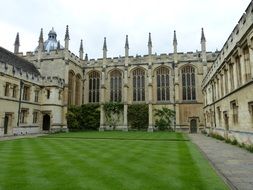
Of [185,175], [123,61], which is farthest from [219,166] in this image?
[123,61]

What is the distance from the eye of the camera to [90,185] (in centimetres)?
527

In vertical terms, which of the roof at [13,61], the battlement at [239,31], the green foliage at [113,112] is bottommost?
the green foliage at [113,112]

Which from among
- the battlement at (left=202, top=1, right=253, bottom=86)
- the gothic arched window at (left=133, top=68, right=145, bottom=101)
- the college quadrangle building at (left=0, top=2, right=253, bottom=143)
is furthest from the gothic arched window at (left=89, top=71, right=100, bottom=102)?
the battlement at (left=202, top=1, right=253, bottom=86)

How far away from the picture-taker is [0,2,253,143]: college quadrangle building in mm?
26047

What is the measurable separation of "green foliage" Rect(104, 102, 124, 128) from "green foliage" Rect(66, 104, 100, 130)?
153 centimetres

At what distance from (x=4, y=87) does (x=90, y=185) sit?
879 inches

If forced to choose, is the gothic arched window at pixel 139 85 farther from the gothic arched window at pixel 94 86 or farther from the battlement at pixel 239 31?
the battlement at pixel 239 31

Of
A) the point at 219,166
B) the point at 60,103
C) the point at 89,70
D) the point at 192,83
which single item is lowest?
the point at 219,166

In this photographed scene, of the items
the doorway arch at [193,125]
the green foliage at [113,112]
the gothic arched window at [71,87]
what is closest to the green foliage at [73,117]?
the gothic arched window at [71,87]

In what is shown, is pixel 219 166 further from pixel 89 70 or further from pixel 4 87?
pixel 89 70

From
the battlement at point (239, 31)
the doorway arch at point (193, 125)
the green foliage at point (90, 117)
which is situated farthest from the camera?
the green foliage at point (90, 117)

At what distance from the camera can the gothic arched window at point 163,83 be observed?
36656 millimetres

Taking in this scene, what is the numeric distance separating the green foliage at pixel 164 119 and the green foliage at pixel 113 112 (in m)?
6.00

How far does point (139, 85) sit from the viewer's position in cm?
3788
